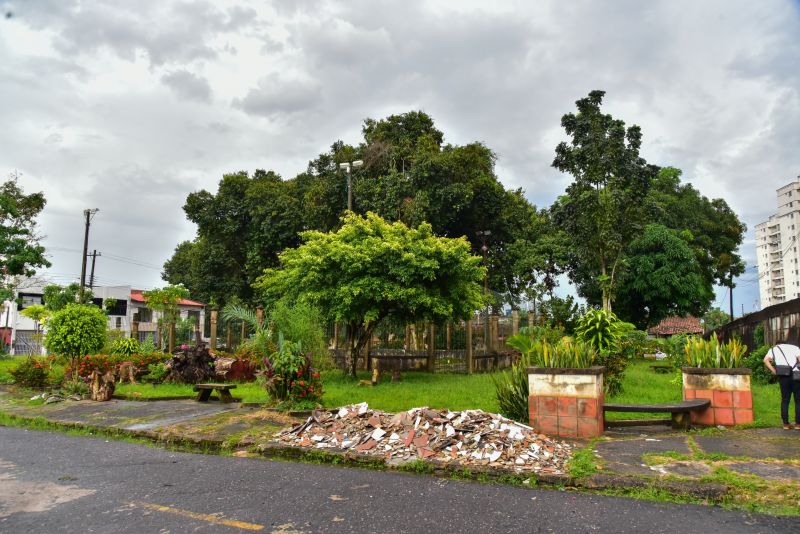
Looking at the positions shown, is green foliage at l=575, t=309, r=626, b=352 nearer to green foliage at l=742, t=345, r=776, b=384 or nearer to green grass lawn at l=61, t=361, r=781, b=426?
green grass lawn at l=61, t=361, r=781, b=426

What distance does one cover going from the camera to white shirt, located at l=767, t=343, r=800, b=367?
25.5ft

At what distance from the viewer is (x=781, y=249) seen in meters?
95.6

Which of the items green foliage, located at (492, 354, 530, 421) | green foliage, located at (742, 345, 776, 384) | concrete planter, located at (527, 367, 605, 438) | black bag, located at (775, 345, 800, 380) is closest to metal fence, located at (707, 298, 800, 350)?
green foliage, located at (742, 345, 776, 384)

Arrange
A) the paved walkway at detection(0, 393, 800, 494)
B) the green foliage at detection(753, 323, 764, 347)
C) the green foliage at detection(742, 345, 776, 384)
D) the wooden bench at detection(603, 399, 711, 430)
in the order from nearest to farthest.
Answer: the paved walkway at detection(0, 393, 800, 494) → the wooden bench at detection(603, 399, 711, 430) → the green foliage at detection(742, 345, 776, 384) → the green foliage at detection(753, 323, 764, 347)

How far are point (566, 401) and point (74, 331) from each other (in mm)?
12106

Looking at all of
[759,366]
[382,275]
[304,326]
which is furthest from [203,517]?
[759,366]

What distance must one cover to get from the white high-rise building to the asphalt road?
8892cm

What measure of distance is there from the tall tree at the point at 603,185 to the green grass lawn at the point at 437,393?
42.3ft

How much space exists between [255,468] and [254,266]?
24690 mm

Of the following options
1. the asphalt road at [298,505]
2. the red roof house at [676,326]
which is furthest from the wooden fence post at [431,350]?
the red roof house at [676,326]

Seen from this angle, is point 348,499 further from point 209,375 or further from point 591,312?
point 209,375

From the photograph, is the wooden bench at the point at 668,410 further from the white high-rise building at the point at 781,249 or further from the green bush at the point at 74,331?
the white high-rise building at the point at 781,249

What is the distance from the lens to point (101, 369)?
47.4 ft

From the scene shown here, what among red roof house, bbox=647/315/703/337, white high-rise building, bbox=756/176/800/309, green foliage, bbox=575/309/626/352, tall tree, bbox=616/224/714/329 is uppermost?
white high-rise building, bbox=756/176/800/309
